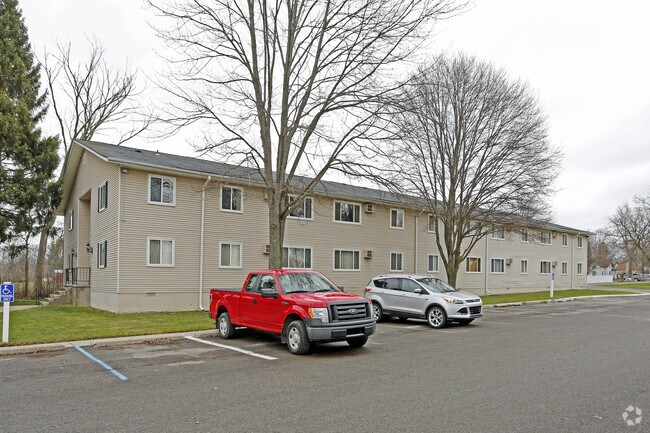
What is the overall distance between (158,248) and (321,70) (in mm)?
9654

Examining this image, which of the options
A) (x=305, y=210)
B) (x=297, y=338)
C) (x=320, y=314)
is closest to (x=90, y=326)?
(x=297, y=338)

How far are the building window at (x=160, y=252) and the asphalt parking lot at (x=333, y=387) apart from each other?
871cm

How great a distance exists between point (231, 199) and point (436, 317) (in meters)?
11.3

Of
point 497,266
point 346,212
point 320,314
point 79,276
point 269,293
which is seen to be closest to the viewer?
point 320,314

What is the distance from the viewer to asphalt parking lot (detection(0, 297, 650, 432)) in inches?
215

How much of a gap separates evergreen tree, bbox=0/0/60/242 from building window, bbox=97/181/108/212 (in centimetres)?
477

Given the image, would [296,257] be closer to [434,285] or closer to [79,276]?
[434,285]

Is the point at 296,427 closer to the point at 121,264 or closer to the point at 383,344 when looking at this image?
the point at 383,344

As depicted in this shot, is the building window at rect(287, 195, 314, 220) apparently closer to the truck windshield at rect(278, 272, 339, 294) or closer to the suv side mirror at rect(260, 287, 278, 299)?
the truck windshield at rect(278, 272, 339, 294)

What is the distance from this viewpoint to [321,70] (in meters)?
17.8

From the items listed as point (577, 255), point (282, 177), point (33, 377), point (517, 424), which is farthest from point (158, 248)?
point (577, 255)

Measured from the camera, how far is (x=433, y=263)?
31516mm

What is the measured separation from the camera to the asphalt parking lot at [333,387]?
5.45 meters

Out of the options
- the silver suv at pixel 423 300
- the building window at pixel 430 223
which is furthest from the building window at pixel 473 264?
the silver suv at pixel 423 300
